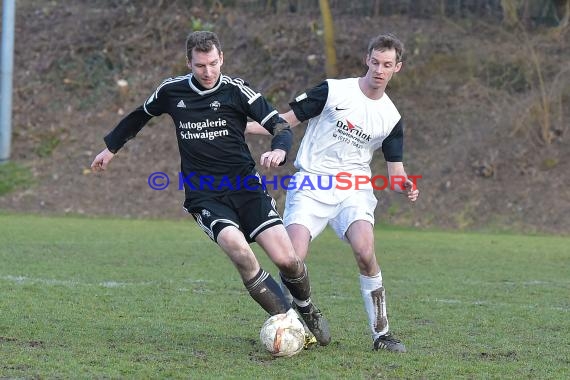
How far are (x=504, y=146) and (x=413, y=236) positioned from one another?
453cm

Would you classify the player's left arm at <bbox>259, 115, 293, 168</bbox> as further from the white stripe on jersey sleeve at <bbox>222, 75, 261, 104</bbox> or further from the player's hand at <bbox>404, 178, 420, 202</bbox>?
the player's hand at <bbox>404, 178, 420, 202</bbox>

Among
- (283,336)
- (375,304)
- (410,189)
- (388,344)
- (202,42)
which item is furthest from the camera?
(410,189)

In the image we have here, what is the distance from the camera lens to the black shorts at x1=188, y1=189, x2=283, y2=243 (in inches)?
220

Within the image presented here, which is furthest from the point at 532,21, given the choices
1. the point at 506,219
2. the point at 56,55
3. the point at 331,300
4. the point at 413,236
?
the point at 331,300

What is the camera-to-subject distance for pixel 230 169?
5.68 meters

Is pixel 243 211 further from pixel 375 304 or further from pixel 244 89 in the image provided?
pixel 375 304

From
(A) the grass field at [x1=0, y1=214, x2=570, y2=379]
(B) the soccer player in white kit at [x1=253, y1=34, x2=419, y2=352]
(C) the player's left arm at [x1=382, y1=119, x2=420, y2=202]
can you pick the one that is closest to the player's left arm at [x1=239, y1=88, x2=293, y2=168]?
(B) the soccer player in white kit at [x1=253, y1=34, x2=419, y2=352]

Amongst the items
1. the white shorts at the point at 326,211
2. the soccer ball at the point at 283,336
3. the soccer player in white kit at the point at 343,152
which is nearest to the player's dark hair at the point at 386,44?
the soccer player in white kit at the point at 343,152

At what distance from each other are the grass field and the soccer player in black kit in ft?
1.34

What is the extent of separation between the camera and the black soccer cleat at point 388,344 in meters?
5.53

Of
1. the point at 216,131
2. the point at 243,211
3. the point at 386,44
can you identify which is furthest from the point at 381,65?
the point at 243,211

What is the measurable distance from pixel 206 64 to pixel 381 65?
1.13m

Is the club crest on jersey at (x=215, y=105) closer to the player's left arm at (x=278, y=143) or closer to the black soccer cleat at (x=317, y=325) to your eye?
the player's left arm at (x=278, y=143)

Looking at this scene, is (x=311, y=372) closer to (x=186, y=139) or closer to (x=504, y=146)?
(x=186, y=139)
